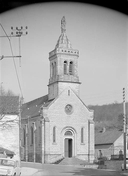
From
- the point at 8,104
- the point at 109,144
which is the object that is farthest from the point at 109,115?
the point at 8,104

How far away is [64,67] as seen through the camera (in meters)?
50.0

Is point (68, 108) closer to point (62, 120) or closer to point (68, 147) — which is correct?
point (62, 120)

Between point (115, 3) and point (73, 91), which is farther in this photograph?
point (73, 91)

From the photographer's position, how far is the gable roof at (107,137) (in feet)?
Result: 173

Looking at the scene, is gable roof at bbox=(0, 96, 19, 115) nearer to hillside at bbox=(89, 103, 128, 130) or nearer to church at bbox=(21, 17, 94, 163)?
church at bbox=(21, 17, 94, 163)

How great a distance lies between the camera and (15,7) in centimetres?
1392

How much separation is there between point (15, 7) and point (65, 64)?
36.1 meters

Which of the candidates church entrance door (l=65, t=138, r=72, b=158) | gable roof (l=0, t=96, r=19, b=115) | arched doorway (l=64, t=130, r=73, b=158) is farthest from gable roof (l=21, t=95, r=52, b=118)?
gable roof (l=0, t=96, r=19, b=115)

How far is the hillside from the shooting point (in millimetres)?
56250

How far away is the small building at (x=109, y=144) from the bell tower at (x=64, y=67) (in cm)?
767

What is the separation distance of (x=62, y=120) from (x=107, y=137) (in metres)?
8.89

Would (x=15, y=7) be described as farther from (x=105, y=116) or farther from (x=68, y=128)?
(x=105, y=116)

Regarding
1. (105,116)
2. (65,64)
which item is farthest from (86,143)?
(105,116)

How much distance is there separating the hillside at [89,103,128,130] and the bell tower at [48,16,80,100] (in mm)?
6087
